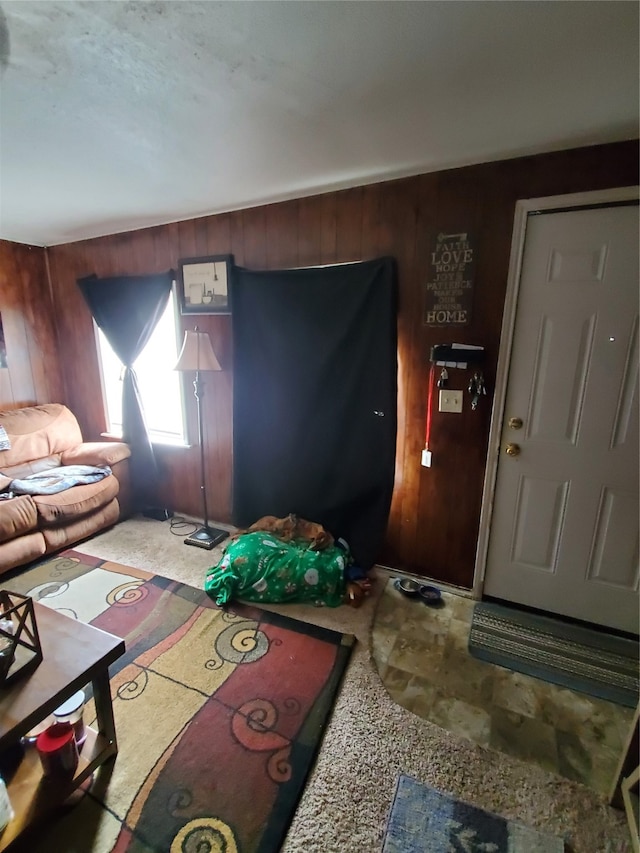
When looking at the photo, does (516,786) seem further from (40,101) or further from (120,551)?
(40,101)

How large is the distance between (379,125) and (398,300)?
32.7 inches

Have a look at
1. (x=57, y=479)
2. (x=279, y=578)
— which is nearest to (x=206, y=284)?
(x=57, y=479)

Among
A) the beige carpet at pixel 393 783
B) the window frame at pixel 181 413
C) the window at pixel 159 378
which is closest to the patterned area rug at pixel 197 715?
the beige carpet at pixel 393 783

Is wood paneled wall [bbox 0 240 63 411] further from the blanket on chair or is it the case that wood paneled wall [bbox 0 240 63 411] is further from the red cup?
the red cup

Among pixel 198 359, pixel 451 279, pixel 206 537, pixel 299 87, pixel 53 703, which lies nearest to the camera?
pixel 53 703

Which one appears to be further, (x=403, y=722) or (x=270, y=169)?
(x=270, y=169)

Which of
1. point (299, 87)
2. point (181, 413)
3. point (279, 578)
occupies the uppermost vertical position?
point (299, 87)

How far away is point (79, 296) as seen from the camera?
3.39 metres

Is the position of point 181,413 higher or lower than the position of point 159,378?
lower

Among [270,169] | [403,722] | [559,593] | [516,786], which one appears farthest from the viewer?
[559,593]

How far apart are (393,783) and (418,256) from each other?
230 centimetres

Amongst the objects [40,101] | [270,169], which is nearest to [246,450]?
[270,169]

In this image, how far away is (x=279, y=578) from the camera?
86.6 inches

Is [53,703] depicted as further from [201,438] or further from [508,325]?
[508,325]
